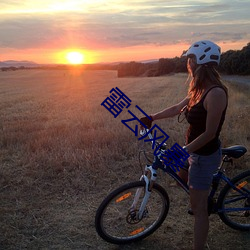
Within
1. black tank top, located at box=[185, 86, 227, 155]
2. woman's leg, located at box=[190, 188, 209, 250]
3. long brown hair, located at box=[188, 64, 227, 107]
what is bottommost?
woman's leg, located at box=[190, 188, 209, 250]

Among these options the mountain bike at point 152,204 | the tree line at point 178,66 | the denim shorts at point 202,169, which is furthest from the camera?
the tree line at point 178,66

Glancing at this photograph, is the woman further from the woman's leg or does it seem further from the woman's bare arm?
the woman's bare arm

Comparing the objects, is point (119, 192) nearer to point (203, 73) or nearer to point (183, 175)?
point (183, 175)

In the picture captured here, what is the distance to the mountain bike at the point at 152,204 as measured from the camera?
12.5 ft

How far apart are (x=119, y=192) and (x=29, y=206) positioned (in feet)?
5.92

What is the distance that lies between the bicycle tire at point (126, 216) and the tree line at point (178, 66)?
49865mm

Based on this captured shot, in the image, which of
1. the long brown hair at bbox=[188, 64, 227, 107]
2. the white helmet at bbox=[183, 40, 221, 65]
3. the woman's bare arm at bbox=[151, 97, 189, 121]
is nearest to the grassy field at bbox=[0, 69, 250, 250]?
the woman's bare arm at bbox=[151, 97, 189, 121]

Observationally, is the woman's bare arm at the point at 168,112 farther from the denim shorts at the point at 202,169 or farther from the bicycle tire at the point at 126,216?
the bicycle tire at the point at 126,216

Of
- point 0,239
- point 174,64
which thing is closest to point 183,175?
point 0,239

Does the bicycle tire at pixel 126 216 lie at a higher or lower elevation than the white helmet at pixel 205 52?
lower

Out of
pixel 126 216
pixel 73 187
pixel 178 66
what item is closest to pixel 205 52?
pixel 126 216

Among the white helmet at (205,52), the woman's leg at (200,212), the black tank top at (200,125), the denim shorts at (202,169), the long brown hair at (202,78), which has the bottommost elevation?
the woman's leg at (200,212)

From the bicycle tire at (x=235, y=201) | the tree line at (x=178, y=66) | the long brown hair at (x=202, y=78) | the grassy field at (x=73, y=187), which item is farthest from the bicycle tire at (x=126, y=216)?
the tree line at (x=178, y=66)

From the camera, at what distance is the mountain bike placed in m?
3.81
